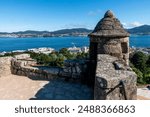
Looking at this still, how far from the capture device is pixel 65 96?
6.39m

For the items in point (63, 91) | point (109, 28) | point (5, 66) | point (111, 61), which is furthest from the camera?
point (5, 66)

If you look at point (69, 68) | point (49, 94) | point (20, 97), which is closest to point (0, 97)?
point (20, 97)

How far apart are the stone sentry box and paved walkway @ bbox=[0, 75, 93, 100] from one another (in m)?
0.58

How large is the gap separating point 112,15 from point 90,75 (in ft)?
7.15

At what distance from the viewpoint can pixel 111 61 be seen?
5.98 m

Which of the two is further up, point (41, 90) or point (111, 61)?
point (111, 61)

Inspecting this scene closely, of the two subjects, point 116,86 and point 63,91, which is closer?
point 116,86

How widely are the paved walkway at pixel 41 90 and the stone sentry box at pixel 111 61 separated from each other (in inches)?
22.9

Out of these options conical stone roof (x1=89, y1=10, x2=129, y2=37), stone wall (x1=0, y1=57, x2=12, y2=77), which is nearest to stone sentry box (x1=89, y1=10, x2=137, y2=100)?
conical stone roof (x1=89, y1=10, x2=129, y2=37)

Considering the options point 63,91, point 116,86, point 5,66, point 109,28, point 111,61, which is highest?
point 109,28

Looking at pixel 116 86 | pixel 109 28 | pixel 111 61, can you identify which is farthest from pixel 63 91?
pixel 116 86

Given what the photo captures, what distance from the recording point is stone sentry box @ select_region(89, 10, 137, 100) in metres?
4.14

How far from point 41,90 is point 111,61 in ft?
7.81

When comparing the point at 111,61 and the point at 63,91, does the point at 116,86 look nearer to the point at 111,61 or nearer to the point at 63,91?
the point at 111,61
